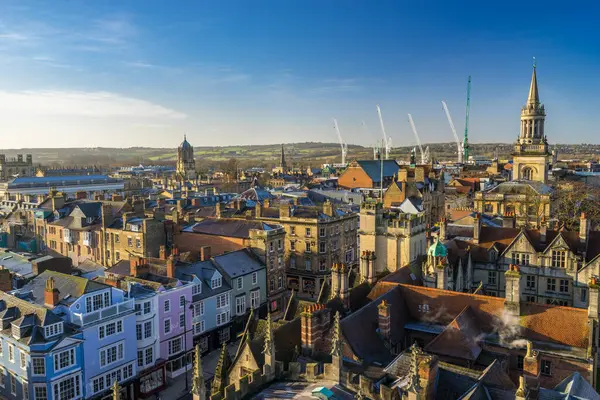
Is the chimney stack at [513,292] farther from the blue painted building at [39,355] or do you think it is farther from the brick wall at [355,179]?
the brick wall at [355,179]

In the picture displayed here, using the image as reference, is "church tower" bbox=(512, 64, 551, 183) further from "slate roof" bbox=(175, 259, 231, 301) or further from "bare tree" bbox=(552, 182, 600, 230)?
"slate roof" bbox=(175, 259, 231, 301)

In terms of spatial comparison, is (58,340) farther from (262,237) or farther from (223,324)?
(262,237)

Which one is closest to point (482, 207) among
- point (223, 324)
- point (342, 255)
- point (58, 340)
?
point (342, 255)

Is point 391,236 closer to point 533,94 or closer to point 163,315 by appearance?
point 163,315

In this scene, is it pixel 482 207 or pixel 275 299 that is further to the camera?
pixel 482 207

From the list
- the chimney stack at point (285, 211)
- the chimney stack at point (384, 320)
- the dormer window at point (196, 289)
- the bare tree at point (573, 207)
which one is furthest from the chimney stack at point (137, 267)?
the bare tree at point (573, 207)

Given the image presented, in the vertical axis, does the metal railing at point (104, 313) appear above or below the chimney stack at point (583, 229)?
below
